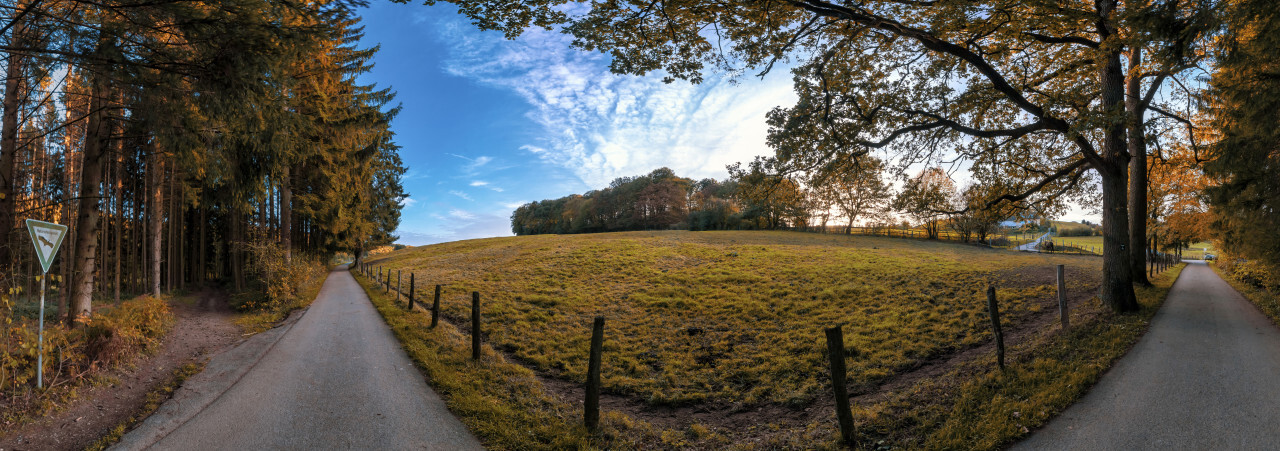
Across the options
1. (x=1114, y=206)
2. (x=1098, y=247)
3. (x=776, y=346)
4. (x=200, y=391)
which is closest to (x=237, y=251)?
(x=200, y=391)

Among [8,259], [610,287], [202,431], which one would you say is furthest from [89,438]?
[610,287]

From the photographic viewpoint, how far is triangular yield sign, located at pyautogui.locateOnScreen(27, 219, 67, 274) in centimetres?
623

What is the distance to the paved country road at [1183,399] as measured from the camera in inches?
189

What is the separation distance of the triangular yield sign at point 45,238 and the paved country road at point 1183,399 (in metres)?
13.0

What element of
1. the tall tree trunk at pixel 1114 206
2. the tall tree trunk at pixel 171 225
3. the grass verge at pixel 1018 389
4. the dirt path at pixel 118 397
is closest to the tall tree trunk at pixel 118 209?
the tall tree trunk at pixel 171 225

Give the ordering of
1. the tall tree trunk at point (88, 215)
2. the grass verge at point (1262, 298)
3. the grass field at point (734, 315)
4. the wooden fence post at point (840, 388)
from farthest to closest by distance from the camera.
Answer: the grass verge at point (1262, 298)
the tall tree trunk at point (88, 215)
the grass field at point (734, 315)
the wooden fence post at point (840, 388)

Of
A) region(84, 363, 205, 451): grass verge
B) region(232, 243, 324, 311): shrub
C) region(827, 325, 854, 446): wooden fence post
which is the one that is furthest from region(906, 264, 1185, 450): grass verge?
region(232, 243, 324, 311): shrub

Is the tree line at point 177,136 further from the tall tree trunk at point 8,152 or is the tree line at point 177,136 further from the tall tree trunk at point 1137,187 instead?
the tall tree trunk at point 1137,187

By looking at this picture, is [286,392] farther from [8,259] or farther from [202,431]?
[8,259]

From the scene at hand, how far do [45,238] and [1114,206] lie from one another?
20.4 m

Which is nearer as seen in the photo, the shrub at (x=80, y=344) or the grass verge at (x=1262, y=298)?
the shrub at (x=80, y=344)

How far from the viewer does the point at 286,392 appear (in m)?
6.48

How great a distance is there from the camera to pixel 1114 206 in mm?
10414

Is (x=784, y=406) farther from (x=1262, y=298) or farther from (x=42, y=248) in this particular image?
(x=1262, y=298)
